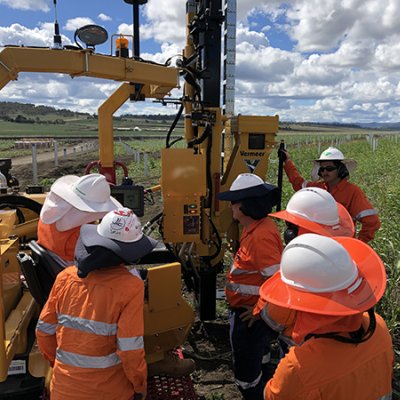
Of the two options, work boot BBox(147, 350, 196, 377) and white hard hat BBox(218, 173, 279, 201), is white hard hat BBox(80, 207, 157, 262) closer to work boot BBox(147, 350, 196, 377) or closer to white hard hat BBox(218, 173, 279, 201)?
white hard hat BBox(218, 173, 279, 201)

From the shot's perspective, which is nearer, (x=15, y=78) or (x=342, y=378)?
(x=342, y=378)

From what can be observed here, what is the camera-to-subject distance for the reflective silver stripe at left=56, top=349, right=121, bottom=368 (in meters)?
2.31

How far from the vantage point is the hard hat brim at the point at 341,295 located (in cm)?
155

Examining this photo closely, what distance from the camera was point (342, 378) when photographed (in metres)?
1.60

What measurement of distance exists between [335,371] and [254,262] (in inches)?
60.3

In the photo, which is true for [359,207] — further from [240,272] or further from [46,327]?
[46,327]

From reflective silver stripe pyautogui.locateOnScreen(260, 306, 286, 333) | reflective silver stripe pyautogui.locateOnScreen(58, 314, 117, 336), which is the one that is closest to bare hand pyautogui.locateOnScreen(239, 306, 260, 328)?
reflective silver stripe pyautogui.locateOnScreen(260, 306, 286, 333)

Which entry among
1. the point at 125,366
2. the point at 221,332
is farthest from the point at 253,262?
the point at 221,332

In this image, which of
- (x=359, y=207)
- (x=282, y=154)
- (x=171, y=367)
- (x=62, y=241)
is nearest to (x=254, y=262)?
(x=171, y=367)

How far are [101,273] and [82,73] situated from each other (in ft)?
7.93

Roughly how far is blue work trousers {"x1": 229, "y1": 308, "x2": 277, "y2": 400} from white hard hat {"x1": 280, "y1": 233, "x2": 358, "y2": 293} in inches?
67.3

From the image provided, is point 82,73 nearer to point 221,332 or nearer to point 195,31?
point 195,31

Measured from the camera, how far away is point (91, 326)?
226 centimetres

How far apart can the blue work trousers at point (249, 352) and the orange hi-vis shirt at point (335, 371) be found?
1576 mm
